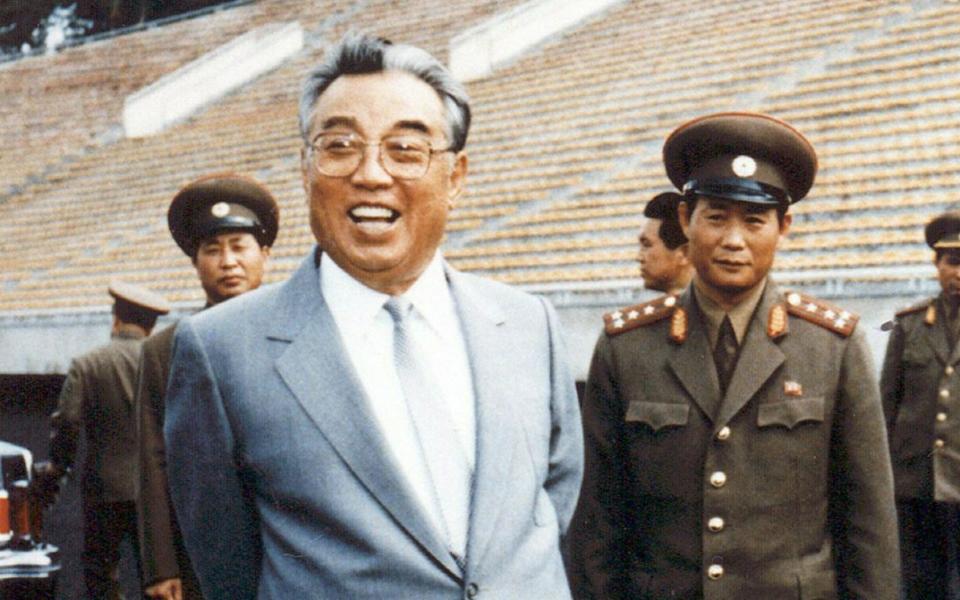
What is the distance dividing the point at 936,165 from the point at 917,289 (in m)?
1.89

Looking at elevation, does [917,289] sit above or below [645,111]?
below

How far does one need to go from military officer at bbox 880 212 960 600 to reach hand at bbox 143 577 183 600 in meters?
3.60

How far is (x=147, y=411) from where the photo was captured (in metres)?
4.20

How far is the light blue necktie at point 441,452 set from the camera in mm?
2043

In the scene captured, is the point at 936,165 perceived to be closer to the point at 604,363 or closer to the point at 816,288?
Result: the point at 816,288

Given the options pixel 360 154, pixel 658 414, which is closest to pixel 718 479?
pixel 658 414

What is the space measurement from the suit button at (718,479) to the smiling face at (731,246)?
1.42 feet

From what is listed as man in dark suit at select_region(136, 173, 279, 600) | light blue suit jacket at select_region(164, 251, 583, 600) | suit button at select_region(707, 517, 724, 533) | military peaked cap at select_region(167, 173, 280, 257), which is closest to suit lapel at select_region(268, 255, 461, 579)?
light blue suit jacket at select_region(164, 251, 583, 600)

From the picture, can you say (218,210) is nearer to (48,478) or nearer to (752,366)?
(48,478)

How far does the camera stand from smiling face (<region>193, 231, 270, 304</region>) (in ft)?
15.2

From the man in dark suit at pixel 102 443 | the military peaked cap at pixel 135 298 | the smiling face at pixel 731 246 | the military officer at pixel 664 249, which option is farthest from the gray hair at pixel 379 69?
the military peaked cap at pixel 135 298

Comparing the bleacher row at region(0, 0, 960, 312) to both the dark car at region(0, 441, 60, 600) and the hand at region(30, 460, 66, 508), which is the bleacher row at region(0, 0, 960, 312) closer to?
the hand at region(30, 460, 66, 508)

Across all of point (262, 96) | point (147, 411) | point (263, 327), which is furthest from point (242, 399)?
point (262, 96)

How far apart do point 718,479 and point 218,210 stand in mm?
2392
